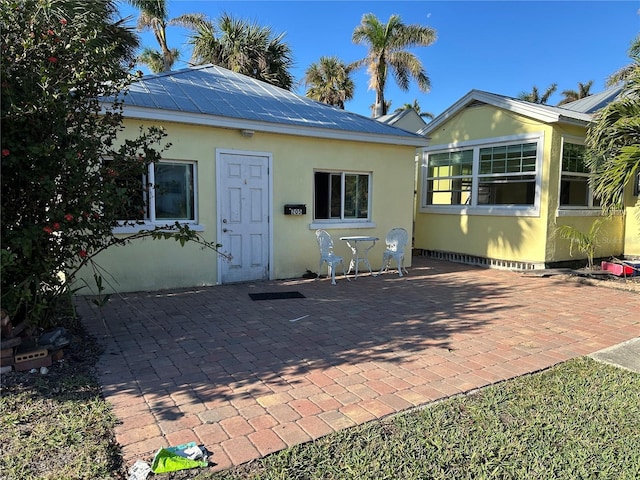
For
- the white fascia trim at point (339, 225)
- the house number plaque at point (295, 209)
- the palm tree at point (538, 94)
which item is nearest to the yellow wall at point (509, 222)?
the white fascia trim at point (339, 225)

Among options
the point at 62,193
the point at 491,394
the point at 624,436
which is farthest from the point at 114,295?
the point at 624,436

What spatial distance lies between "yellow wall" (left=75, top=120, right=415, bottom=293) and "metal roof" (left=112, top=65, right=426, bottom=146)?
26 centimetres

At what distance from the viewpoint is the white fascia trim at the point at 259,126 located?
6688 millimetres

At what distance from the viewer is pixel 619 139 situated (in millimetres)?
7719

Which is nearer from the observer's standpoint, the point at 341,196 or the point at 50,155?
the point at 50,155

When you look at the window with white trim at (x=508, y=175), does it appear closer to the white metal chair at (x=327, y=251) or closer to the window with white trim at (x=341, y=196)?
the window with white trim at (x=341, y=196)

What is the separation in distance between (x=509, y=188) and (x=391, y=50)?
15.6m

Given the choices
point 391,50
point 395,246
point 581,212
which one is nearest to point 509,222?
point 581,212

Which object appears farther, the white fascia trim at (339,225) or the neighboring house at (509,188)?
the neighboring house at (509,188)

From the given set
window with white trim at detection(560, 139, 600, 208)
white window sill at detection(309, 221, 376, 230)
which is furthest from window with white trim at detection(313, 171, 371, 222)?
window with white trim at detection(560, 139, 600, 208)

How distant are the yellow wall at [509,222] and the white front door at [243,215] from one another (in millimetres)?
5513

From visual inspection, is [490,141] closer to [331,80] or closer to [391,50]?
[391,50]

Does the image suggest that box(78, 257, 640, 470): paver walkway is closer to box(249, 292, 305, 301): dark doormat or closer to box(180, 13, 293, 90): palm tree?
box(249, 292, 305, 301): dark doormat

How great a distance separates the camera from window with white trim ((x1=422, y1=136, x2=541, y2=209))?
9562mm
